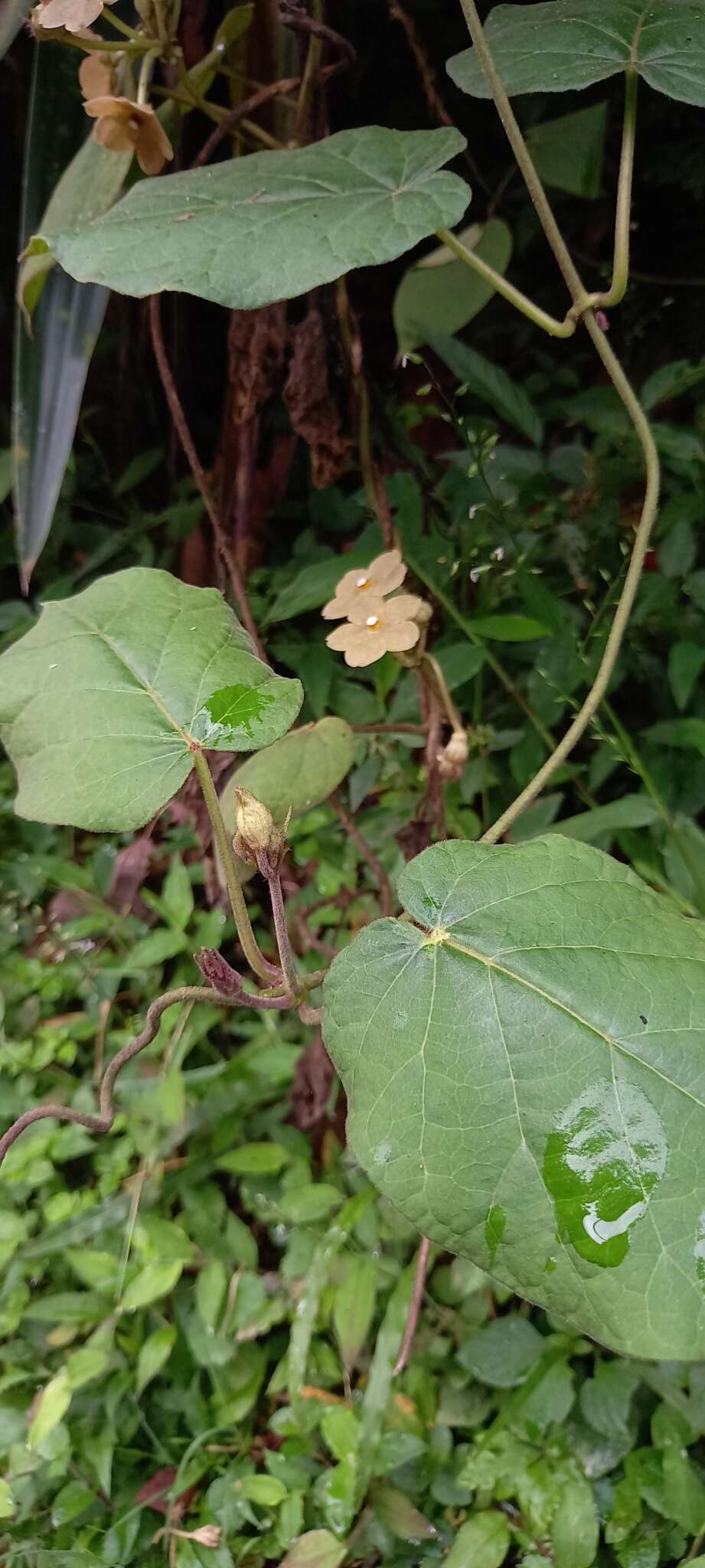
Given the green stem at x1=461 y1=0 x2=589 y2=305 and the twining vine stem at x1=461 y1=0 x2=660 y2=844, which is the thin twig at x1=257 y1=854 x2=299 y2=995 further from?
the green stem at x1=461 y1=0 x2=589 y2=305

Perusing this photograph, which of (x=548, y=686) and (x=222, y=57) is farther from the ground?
(x=222, y=57)

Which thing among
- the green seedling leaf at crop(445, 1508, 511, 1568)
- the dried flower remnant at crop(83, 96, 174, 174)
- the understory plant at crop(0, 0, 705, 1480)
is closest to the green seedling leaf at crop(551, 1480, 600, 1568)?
the green seedling leaf at crop(445, 1508, 511, 1568)

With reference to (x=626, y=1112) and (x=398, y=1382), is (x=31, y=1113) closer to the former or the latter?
(x=626, y=1112)

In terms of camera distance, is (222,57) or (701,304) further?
(701,304)

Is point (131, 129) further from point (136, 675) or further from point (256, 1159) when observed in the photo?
point (256, 1159)

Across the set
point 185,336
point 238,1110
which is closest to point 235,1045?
point 238,1110
